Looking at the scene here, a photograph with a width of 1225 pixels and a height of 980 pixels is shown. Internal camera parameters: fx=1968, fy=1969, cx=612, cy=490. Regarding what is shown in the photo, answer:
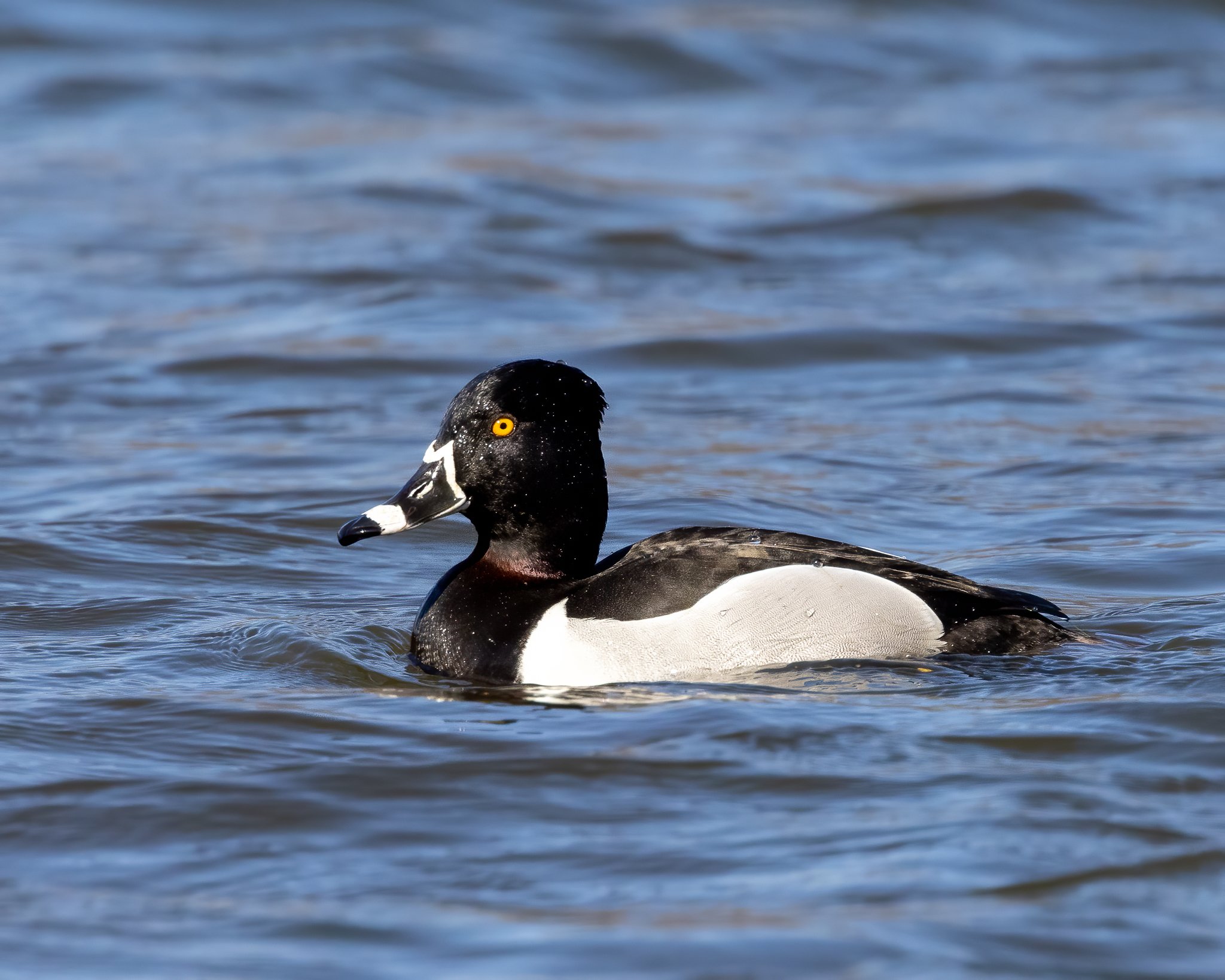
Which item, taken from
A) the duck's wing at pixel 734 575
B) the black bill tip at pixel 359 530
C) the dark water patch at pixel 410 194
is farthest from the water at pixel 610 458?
the black bill tip at pixel 359 530

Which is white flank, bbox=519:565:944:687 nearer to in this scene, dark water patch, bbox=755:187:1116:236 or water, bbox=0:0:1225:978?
water, bbox=0:0:1225:978

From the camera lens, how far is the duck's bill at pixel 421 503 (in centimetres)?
669

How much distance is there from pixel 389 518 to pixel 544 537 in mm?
529

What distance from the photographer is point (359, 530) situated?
666cm

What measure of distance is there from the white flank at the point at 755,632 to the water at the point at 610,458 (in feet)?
0.32

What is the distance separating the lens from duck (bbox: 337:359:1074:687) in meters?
6.22

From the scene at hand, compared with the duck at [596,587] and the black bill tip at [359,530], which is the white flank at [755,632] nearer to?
the duck at [596,587]

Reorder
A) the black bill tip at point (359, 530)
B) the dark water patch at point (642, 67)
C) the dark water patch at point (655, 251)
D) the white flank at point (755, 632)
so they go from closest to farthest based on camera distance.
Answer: the white flank at point (755, 632) → the black bill tip at point (359, 530) → the dark water patch at point (655, 251) → the dark water patch at point (642, 67)

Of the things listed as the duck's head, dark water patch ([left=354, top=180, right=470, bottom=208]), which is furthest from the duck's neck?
dark water patch ([left=354, top=180, right=470, bottom=208])

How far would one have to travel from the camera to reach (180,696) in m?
6.29

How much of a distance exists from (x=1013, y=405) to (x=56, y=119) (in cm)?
1157

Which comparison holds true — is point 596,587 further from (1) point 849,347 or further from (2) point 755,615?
(1) point 849,347

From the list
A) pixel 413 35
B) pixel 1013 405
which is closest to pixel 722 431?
pixel 1013 405

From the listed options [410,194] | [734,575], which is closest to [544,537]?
[734,575]
